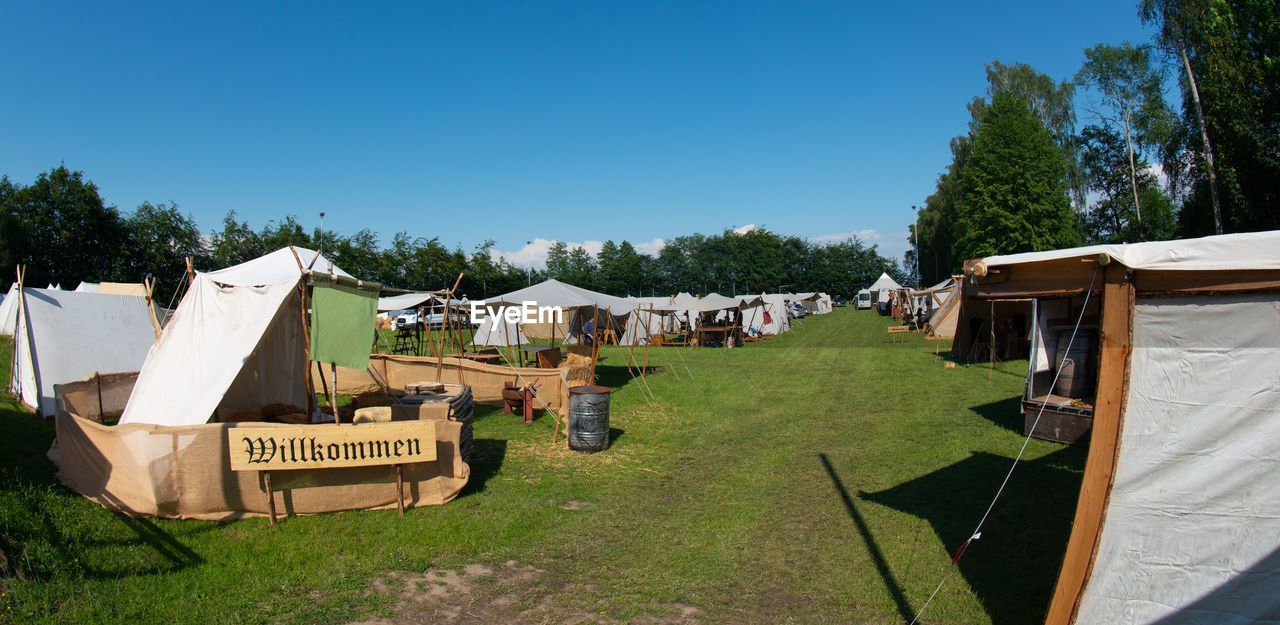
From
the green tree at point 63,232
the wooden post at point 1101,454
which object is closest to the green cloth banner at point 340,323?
the wooden post at point 1101,454

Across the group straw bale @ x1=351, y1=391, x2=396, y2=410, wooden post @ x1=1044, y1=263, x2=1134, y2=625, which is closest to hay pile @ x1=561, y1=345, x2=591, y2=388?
straw bale @ x1=351, y1=391, x2=396, y2=410

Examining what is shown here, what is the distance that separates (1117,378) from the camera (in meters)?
3.29

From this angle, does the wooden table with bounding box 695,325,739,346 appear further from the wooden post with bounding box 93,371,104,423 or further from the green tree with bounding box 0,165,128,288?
the green tree with bounding box 0,165,128,288

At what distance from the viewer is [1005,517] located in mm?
5637

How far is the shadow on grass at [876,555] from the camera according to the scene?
13.6 feet

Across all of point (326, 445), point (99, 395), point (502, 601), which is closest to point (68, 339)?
point (99, 395)

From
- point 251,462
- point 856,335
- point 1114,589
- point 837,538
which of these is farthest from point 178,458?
point 856,335

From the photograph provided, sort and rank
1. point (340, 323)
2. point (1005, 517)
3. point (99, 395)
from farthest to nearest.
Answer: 1. point (99, 395)
2. point (340, 323)
3. point (1005, 517)

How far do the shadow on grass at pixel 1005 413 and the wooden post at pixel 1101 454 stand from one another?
21.0 feet

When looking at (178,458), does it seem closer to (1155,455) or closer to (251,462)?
(251,462)

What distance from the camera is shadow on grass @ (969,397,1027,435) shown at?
9336 mm

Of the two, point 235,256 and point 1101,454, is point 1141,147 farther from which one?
point 235,256

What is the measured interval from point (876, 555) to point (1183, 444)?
8.04 feet

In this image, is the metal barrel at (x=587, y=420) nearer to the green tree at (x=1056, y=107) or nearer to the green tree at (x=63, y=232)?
the green tree at (x=1056, y=107)
